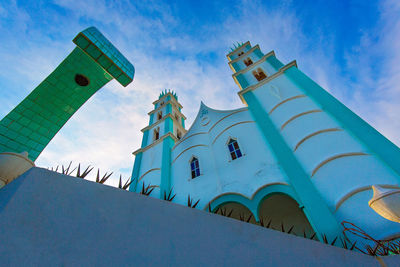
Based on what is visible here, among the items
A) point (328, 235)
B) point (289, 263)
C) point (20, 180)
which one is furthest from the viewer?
point (328, 235)

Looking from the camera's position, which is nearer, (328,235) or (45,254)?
(45,254)

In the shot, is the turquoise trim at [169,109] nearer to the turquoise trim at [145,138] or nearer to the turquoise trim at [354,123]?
the turquoise trim at [145,138]

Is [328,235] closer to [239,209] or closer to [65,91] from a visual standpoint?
[239,209]

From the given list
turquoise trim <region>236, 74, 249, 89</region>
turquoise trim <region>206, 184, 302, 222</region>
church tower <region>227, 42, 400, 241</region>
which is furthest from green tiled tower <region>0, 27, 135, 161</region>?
turquoise trim <region>206, 184, 302, 222</region>

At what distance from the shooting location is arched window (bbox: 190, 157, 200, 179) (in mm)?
11345

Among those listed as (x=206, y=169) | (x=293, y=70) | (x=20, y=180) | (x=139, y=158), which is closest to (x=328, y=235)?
(x=206, y=169)

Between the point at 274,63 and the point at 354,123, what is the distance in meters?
7.47

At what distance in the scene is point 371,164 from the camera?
6727 millimetres

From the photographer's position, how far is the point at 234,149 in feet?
35.0

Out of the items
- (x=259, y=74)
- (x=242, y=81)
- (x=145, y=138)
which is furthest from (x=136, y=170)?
(x=259, y=74)

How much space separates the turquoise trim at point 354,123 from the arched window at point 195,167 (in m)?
6.64

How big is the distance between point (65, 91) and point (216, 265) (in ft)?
47.0

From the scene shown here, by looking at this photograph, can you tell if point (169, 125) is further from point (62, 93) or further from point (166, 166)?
point (62, 93)

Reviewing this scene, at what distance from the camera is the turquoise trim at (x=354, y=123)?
6590 millimetres
